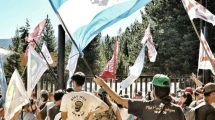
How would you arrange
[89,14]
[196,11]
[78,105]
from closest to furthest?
[78,105] → [89,14] → [196,11]

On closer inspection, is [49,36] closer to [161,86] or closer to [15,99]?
[15,99]

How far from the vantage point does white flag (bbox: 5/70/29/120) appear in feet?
24.0

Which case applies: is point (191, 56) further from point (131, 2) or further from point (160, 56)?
point (131, 2)

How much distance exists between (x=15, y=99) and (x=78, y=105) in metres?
1.66

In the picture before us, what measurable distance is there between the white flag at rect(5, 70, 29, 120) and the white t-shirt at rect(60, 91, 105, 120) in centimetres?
142

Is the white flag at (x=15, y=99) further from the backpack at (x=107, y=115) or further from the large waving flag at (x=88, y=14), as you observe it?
the large waving flag at (x=88, y=14)

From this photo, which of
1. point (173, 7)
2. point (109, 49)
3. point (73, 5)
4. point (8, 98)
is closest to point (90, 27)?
point (73, 5)

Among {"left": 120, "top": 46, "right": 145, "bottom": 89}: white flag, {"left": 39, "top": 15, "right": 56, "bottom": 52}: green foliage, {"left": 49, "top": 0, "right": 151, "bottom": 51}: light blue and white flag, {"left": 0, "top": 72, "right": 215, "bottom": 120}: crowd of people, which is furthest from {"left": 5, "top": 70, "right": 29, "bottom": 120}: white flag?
{"left": 39, "top": 15, "right": 56, "bottom": 52}: green foliage

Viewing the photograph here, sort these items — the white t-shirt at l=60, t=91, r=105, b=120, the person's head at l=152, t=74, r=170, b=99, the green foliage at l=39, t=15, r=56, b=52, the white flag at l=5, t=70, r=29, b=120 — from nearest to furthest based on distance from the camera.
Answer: the person's head at l=152, t=74, r=170, b=99
the white t-shirt at l=60, t=91, r=105, b=120
the white flag at l=5, t=70, r=29, b=120
the green foliage at l=39, t=15, r=56, b=52

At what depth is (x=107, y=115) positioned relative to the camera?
665cm

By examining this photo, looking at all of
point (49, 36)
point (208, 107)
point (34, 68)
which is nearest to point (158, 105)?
point (208, 107)

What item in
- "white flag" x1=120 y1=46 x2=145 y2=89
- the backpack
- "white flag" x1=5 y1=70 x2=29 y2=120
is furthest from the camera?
"white flag" x1=120 y1=46 x2=145 y2=89

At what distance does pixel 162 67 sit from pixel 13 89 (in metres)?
30.3

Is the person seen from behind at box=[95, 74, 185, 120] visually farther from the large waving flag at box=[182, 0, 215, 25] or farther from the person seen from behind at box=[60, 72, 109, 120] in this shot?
the large waving flag at box=[182, 0, 215, 25]
